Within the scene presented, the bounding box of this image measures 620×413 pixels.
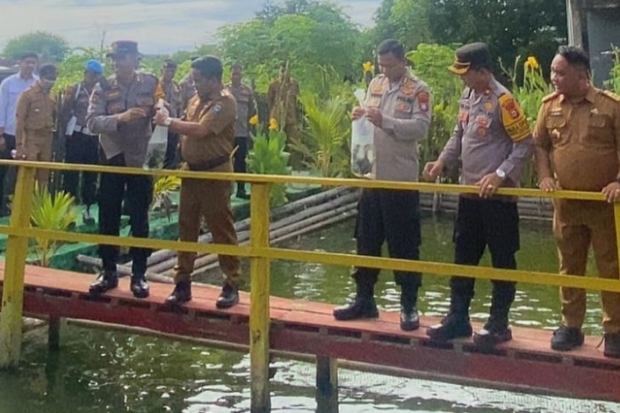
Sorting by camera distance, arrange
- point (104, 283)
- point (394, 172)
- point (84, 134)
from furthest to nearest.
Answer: point (84, 134), point (104, 283), point (394, 172)

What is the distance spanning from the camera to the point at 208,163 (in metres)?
5.85

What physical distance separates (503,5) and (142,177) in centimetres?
2157

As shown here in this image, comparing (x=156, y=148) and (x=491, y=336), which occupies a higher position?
(x=156, y=148)

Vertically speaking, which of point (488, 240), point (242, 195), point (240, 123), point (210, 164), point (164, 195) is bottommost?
point (488, 240)

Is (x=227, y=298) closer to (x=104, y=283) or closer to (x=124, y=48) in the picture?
(x=104, y=283)

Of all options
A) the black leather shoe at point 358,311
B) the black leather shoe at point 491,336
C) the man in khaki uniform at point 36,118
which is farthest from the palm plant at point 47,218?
the black leather shoe at point 491,336

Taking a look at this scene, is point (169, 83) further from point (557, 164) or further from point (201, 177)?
point (557, 164)

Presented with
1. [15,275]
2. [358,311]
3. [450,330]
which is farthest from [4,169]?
[450,330]

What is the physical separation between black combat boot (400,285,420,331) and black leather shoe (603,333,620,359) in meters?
0.99

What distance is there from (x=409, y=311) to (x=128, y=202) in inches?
73.6

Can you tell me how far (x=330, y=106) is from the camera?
43.2 feet

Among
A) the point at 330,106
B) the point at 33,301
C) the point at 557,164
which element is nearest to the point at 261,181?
the point at 557,164

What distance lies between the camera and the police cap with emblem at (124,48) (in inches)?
237

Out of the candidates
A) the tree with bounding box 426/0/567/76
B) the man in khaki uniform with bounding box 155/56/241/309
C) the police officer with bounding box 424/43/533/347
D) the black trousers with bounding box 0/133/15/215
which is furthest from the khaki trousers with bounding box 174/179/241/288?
the tree with bounding box 426/0/567/76
